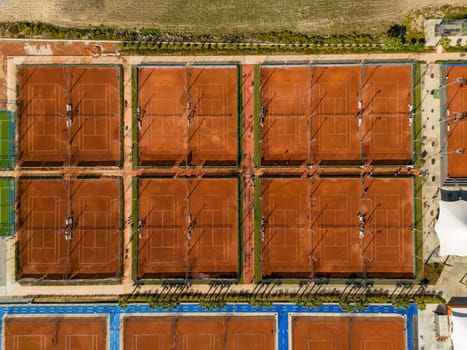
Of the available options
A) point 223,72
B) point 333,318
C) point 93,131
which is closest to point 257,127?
point 223,72

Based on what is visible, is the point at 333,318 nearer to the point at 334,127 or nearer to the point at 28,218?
the point at 334,127

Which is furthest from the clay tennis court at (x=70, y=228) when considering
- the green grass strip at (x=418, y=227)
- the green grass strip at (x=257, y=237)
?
the green grass strip at (x=418, y=227)

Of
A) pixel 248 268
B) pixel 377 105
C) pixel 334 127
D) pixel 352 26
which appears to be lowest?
pixel 248 268

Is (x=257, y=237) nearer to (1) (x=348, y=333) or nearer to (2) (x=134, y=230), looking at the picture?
(2) (x=134, y=230)

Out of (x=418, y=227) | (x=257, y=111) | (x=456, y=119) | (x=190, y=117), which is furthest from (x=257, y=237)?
(x=456, y=119)

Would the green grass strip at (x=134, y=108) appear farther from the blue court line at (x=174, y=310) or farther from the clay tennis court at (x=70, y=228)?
the blue court line at (x=174, y=310)

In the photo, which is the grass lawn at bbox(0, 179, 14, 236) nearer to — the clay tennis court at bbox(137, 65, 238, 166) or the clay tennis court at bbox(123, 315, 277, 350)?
the clay tennis court at bbox(137, 65, 238, 166)
